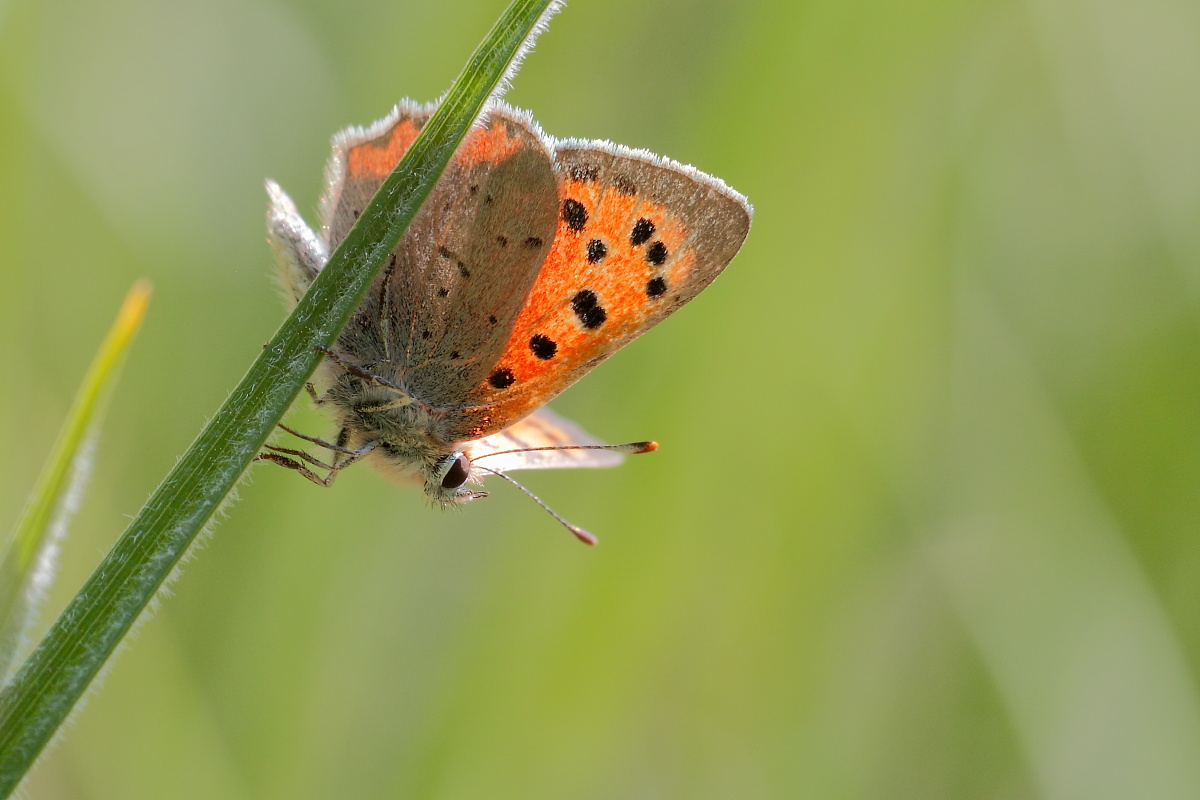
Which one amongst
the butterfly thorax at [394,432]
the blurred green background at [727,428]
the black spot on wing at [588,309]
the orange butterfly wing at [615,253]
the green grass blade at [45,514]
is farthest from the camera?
the blurred green background at [727,428]

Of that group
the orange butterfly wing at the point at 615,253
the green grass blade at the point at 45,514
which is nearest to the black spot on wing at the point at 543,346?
the orange butterfly wing at the point at 615,253

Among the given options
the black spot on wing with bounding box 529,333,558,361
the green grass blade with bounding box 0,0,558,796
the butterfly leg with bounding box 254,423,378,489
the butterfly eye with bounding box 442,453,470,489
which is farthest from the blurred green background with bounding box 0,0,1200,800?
the green grass blade with bounding box 0,0,558,796

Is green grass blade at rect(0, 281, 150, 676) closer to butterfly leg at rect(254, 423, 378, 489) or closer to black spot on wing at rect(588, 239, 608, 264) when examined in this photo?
butterfly leg at rect(254, 423, 378, 489)

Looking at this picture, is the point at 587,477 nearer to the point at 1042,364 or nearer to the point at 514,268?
the point at 514,268

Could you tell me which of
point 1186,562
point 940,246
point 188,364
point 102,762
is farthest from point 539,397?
point 1186,562

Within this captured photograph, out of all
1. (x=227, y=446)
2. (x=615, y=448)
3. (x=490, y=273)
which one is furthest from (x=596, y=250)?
(x=227, y=446)

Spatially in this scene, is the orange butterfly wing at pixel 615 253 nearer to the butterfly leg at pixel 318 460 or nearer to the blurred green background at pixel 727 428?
the butterfly leg at pixel 318 460

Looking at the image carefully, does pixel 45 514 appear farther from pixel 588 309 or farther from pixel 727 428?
pixel 727 428
